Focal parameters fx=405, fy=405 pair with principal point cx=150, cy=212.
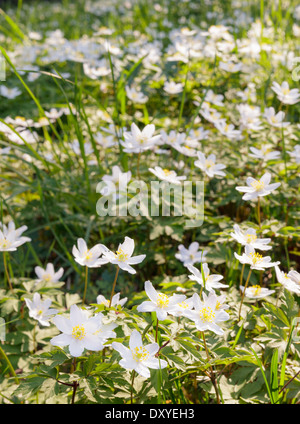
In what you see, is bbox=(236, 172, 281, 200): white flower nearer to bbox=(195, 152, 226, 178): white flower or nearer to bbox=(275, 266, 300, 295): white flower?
bbox=(195, 152, 226, 178): white flower

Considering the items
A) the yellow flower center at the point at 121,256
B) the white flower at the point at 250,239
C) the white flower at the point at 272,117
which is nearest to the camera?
the yellow flower center at the point at 121,256

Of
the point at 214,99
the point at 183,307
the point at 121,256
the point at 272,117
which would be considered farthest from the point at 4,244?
the point at 214,99

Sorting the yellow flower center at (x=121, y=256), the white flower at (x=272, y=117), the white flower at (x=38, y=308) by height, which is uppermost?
the white flower at (x=272, y=117)

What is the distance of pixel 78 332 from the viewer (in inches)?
43.0

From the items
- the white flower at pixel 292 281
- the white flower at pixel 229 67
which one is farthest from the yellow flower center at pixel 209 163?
the white flower at pixel 229 67

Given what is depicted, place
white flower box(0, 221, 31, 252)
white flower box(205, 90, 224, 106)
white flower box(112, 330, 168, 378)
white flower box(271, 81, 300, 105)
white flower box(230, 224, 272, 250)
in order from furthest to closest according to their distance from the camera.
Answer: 1. white flower box(205, 90, 224, 106)
2. white flower box(271, 81, 300, 105)
3. white flower box(0, 221, 31, 252)
4. white flower box(230, 224, 272, 250)
5. white flower box(112, 330, 168, 378)

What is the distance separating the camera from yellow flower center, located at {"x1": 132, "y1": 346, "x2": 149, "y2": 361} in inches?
41.9

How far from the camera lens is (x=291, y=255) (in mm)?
2061

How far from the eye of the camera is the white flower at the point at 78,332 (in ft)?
3.53

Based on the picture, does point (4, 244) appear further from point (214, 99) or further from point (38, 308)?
point (214, 99)

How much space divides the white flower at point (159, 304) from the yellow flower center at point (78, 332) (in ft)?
0.55

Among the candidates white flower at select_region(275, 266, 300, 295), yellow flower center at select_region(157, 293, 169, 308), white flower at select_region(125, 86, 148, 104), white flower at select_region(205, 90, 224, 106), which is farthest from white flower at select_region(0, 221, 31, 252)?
white flower at select_region(205, 90, 224, 106)

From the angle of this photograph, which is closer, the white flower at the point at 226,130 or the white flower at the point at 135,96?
the white flower at the point at 226,130

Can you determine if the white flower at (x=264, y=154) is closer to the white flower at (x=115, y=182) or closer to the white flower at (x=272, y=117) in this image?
the white flower at (x=272, y=117)
